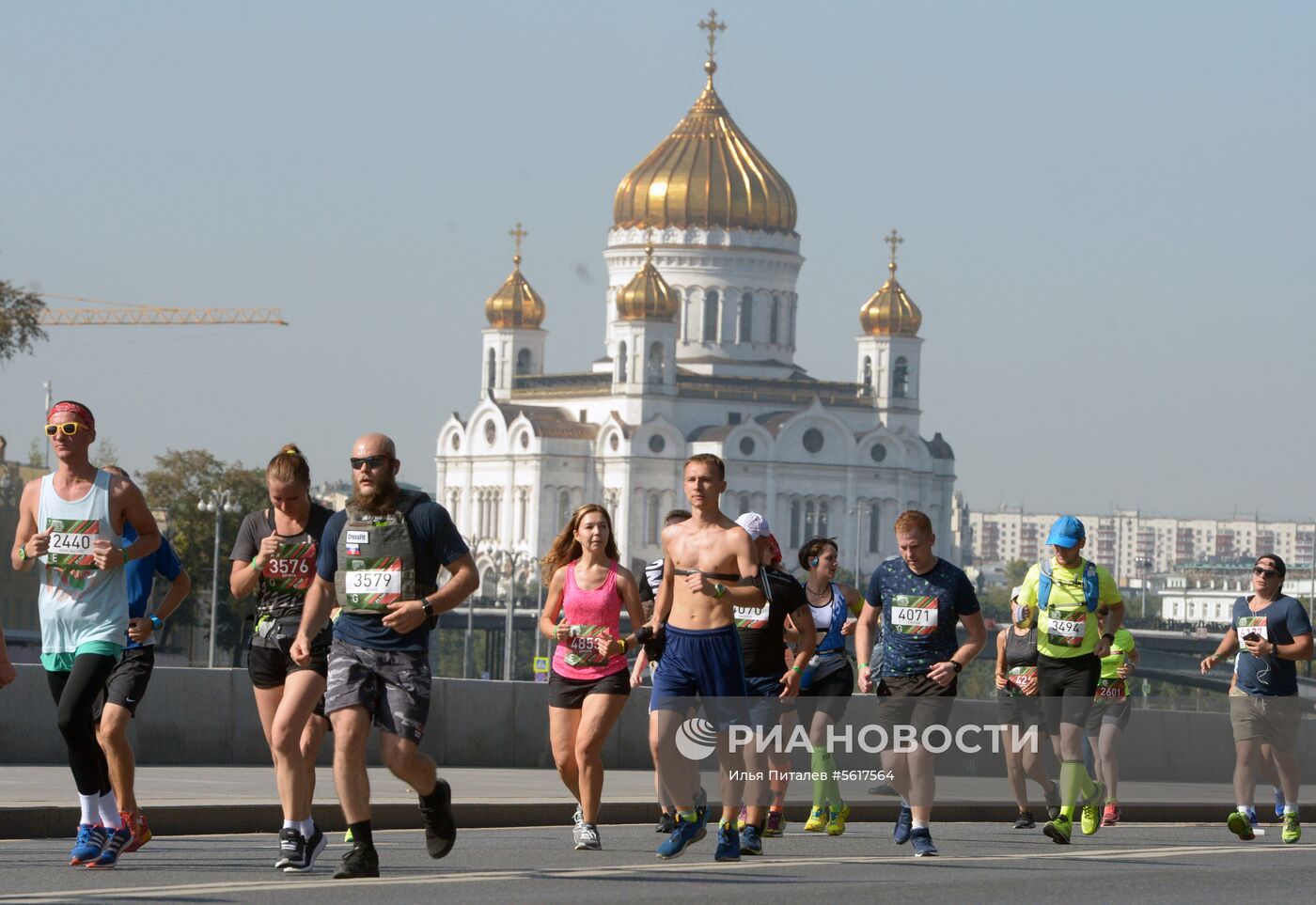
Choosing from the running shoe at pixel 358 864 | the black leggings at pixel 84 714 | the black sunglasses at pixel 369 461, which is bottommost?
the running shoe at pixel 358 864

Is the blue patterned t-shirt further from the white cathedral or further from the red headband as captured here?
the white cathedral

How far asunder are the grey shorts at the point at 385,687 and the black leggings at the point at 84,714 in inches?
36.6

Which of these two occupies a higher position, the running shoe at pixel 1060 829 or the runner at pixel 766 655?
the runner at pixel 766 655

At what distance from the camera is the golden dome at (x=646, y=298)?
13438 cm

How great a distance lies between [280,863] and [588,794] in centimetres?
163

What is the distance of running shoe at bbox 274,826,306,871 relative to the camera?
10.9 metres

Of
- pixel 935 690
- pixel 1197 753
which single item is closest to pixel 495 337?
pixel 1197 753

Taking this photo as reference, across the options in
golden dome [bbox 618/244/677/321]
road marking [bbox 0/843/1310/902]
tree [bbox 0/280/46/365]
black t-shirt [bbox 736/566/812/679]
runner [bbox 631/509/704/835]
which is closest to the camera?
road marking [bbox 0/843/1310/902]

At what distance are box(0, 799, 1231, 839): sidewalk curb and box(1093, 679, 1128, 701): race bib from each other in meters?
0.87

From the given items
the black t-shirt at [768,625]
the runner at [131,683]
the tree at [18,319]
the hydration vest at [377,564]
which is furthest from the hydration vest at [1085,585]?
the tree at [18,319]

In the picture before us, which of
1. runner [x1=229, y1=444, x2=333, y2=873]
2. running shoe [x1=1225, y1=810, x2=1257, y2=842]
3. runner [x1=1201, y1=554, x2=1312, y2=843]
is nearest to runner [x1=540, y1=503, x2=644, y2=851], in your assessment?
runner [x1=229, y1=444, x2=333, y2=873]

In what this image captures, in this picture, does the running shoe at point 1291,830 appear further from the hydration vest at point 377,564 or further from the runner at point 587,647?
the hydration vest at point 377,564

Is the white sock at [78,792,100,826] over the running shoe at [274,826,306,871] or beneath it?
over

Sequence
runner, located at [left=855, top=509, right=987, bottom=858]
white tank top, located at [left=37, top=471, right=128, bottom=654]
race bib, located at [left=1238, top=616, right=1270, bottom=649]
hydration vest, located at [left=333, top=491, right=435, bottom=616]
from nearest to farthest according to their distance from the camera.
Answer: hydration vest, located at [left=333, top=491, right=435, bottom=616]
white tank top, located at [left=37, top=471, right=128, bottom=654]
runner, located at [left=855, top=509, right=987, bottom=858]
race bib, located at [left=1238, top=616, right=1270, bottom=649]
